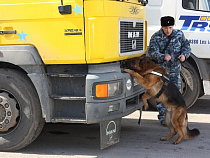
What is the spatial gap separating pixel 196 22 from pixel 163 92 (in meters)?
1.95

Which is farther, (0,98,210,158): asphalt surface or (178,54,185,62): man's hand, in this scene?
(178,54,185,62): man's hand

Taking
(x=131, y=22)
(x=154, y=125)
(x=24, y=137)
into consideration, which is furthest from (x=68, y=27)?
(x=154, y=125)

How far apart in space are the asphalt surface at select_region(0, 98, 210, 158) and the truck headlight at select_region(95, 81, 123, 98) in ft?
2.68

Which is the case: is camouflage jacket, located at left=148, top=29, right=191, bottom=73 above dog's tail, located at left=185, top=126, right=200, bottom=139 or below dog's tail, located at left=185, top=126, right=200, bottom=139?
above

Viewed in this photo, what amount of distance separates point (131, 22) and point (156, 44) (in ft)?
3.72

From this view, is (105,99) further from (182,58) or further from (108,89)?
(182,58)

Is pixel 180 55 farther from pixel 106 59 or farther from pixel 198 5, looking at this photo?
pixel 106 59

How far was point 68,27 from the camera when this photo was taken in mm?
4629

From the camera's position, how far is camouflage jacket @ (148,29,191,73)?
241 inches

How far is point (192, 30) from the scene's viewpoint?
6895 mm

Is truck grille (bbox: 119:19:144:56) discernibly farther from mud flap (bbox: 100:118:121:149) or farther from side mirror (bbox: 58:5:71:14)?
mud flap (bbox: 100:118:121:149)

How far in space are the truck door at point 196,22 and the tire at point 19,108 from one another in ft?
10.4

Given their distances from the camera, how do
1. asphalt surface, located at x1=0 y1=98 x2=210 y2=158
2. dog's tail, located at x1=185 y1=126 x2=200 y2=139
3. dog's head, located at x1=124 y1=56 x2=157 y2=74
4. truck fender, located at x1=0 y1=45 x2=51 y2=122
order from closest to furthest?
truck fender, located at x1=0 y1=45 x2=51 y2=122, asphalt surface, located at x1=0 y1=98 x2=210 y2=158, dog's head, located at x1=124 y1=56 x2=157 y2=74, dog's tail, located at x1=185 y1=126 x2=200 y2=139

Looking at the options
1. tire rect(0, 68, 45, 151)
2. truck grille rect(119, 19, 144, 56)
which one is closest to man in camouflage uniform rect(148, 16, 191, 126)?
truck grille rect(119, 19, 144, 56)
